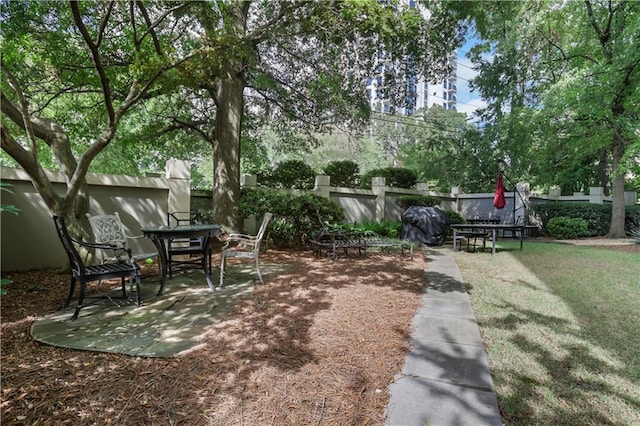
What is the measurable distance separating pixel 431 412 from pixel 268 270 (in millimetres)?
3942

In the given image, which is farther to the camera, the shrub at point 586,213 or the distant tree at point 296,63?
the shrub at point 586,213

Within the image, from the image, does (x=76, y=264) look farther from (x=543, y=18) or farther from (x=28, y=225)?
(x=543, y=18)

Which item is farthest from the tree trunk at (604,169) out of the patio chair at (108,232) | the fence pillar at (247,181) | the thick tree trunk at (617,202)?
the patio chair at (108,232)

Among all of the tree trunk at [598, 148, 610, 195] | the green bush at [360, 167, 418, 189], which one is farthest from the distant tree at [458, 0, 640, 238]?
the green bush at [360, 167, 418, 189]

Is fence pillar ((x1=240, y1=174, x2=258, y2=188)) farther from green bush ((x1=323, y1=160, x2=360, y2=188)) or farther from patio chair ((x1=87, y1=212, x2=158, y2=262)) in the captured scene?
patio chair ((x1=87, y1=212, x2=158, y2=262))

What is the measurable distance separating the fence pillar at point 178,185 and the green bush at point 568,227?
43.8ft

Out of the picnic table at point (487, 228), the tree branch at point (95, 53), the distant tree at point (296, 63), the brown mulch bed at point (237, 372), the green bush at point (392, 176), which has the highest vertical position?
the distant tree at point (296, 63)

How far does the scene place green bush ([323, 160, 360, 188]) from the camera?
1167 centimetres

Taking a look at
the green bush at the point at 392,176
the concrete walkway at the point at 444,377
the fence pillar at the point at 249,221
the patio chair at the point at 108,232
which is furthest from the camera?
the green bush at the point at 392,176

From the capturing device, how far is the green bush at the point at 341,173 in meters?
11.7

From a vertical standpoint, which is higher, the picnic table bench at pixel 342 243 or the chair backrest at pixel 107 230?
the chair backrest at pixel 107 230

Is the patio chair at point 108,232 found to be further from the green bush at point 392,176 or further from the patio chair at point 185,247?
the green bush at point 392,176

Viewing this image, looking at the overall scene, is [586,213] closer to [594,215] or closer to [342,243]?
[594,215]

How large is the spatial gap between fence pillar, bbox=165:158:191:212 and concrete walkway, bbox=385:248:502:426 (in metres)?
5.26
